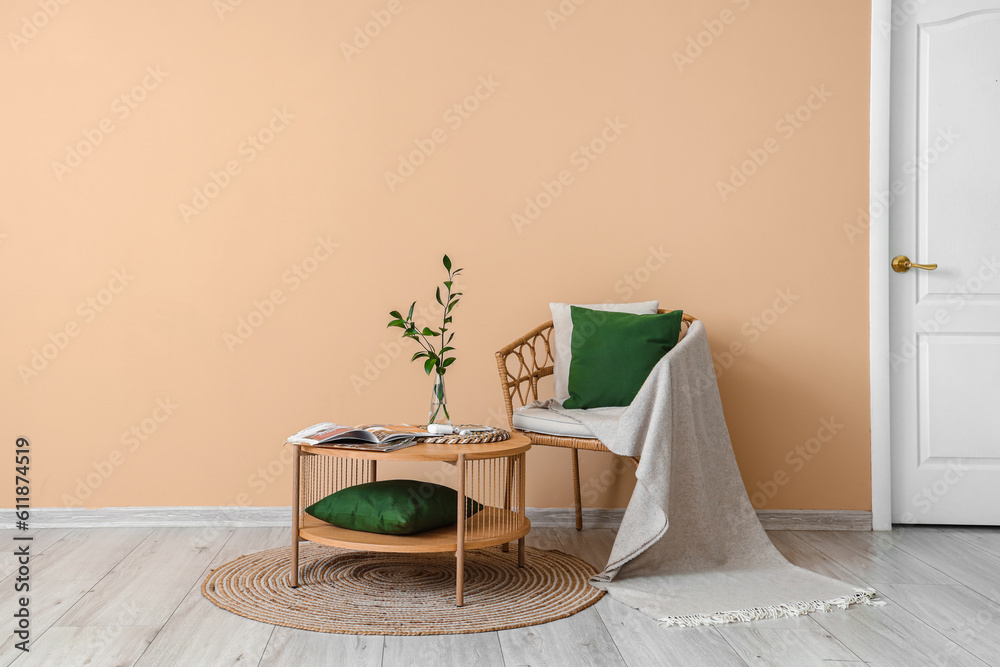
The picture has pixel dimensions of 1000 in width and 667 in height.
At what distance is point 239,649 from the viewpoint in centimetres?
170

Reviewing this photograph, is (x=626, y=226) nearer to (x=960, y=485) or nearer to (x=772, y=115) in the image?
(x=772, y=115)

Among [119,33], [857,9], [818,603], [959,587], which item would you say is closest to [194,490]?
[119,33]

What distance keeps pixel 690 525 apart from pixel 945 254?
5.03 feet

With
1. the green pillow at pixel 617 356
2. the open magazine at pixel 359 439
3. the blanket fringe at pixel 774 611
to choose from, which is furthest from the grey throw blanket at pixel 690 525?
the open magazine at pixel 359 439

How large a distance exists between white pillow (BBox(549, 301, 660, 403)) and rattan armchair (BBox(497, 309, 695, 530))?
55 millimetres

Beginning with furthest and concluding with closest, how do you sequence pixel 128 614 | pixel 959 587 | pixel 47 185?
pixel 47 185, pixel 959 587, pixel 128 614

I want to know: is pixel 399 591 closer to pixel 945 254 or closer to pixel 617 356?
pixel 617 356

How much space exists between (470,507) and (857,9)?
7.67 ft

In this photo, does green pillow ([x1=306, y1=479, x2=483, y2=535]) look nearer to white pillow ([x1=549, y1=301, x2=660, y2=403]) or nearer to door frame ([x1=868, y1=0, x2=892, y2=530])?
white pillow ([x1=549, y1=301, x2=660, y2=403])

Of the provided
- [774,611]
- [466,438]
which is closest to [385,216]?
[466,438]

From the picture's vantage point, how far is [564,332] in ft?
9.25

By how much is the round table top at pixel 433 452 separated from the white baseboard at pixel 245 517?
0.85 m

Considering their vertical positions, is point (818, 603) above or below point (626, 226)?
below

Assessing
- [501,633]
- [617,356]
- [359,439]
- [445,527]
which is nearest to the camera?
[501,633]
